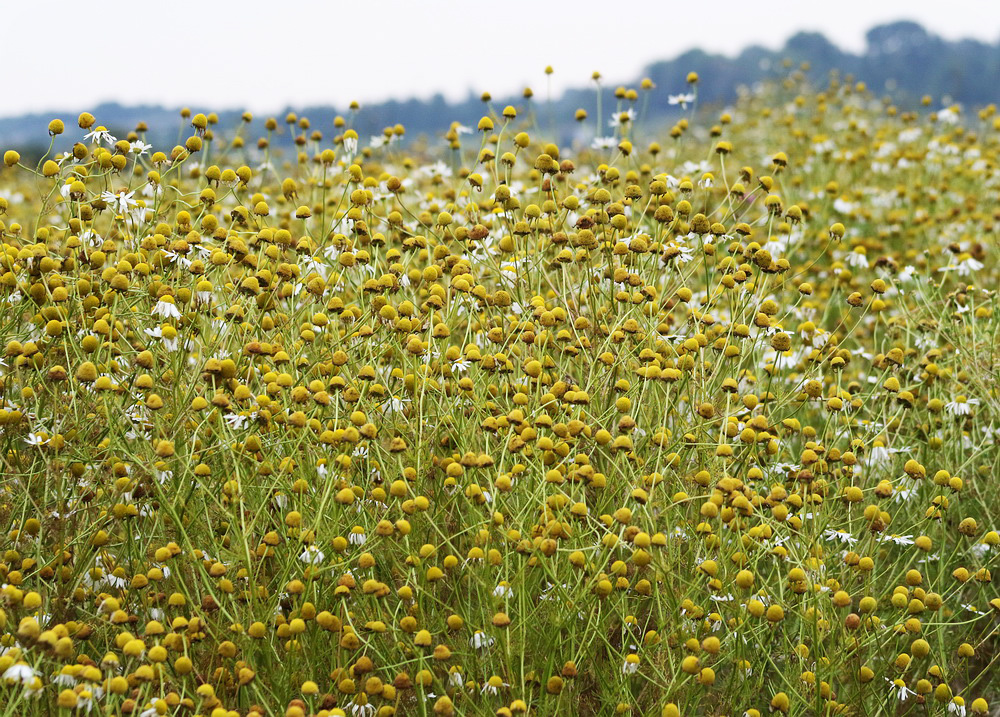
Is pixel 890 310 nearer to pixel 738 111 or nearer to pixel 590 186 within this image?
pixel 590 186

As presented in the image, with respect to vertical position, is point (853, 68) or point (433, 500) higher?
point (853, 68)

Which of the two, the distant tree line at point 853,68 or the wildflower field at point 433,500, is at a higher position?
the distant tree line at point 853,68

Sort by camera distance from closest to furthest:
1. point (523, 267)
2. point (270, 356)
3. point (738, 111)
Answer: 1. point (270, 356)
2. point (523, 267)
3. point (738, 111)

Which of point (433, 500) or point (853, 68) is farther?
point (853, 68)

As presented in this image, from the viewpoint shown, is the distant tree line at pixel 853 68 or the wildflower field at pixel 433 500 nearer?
the wildflower field at pixel 433 500

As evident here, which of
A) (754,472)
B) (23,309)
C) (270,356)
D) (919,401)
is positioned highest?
(23,309)

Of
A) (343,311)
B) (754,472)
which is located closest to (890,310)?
(754,472)

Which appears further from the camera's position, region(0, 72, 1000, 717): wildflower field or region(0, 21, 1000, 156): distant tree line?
region(0, 21, 1000, 156): distant tree line

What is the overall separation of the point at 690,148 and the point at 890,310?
203 inches

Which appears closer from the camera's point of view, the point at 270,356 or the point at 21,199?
the point at 270,356

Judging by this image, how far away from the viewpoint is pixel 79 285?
289cm

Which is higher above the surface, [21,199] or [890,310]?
[21,199]

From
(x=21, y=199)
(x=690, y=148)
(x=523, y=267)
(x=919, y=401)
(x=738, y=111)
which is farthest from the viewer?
(x=738, y=111)

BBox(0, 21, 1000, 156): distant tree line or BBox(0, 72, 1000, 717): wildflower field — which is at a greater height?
BBox(0, 21, 1000, 156): distant tree line
